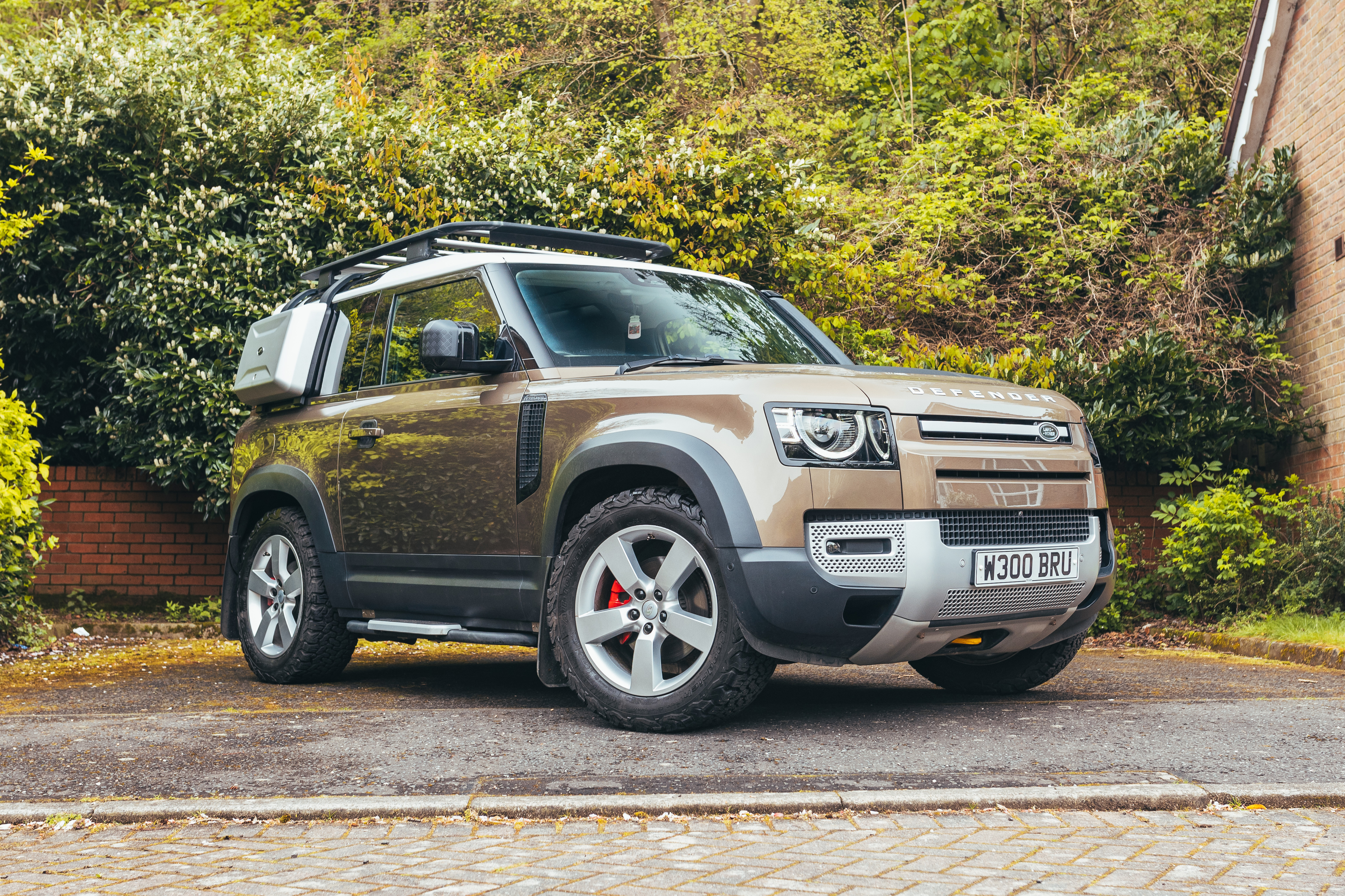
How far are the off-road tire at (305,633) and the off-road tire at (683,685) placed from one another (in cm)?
194

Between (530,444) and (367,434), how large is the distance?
128 centimetres

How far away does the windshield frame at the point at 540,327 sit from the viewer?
5582 mm

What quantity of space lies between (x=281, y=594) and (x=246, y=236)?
4473mm

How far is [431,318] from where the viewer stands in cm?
627

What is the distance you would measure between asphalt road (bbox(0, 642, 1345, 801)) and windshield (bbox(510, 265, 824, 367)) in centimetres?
167

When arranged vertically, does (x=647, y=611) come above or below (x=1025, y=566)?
below

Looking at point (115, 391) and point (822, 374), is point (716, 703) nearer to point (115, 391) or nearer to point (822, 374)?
point (822, 374)

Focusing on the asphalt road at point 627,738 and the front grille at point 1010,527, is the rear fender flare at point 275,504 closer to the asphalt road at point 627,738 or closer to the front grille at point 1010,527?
the asphalt road at point 627,738

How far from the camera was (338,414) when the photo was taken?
661 cm

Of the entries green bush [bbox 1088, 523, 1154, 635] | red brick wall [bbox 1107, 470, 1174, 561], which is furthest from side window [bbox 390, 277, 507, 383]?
red brick wall [bbox 1107, 470, 1174, 561]

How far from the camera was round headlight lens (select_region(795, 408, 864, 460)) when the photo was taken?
183 inches

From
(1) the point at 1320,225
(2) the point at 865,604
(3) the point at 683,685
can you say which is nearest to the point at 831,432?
(2) the point at 865,604

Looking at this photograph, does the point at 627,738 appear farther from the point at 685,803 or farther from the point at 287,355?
the point at 287,355

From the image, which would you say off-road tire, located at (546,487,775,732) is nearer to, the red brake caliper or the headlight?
the red brake caliper
